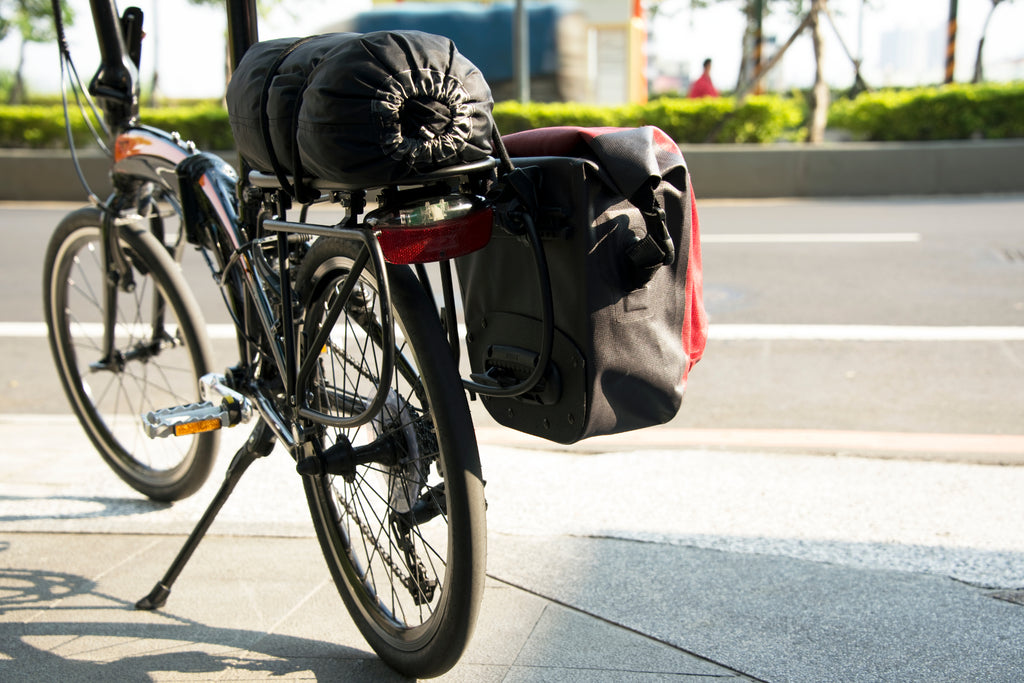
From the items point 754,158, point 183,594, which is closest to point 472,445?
point 183,594

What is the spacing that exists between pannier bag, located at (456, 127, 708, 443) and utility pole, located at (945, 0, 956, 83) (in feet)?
62.2

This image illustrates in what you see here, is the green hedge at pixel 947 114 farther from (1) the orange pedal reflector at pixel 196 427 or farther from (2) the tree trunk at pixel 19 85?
(2) the tree trunk at pixel 19 85

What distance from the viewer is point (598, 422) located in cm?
204

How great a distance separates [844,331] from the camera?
19.9 ft

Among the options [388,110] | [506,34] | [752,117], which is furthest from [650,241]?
[506,34]

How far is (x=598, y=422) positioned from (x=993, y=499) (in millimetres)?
1902

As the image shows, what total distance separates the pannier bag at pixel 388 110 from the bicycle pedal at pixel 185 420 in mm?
948

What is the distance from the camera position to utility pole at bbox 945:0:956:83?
61.4 ft

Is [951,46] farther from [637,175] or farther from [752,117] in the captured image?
[637,175]

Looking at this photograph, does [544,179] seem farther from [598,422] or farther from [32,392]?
[32,392]

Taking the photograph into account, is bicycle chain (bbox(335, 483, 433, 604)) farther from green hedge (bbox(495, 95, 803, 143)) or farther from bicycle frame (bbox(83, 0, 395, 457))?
green hedge (bbox(495, 95, 803, 143))

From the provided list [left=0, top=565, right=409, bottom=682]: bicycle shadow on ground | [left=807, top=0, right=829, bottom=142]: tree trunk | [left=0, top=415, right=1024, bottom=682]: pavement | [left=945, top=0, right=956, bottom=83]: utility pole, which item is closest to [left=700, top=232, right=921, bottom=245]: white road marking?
[left=0, top=415, right=1024, bottom=682]: pavement

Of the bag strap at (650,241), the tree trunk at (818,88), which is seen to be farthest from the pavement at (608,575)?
the tree trunk at (818,88)

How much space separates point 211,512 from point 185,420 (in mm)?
261
